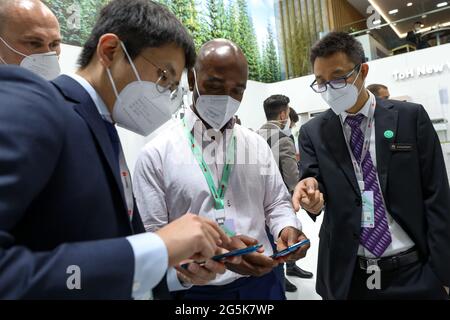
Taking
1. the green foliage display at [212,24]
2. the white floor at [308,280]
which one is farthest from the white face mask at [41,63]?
the white floor at [308,280]

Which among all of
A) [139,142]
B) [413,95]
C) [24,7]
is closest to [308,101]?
[413,95]

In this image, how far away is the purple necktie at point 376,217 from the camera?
1431 millimetres

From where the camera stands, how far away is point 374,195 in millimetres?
1478

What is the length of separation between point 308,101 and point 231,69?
26.6 feet

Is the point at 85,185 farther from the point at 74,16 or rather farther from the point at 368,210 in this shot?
the point at 74,16

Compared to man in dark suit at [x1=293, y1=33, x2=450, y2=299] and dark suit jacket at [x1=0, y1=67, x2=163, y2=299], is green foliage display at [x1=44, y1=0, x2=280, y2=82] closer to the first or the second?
man in dark suit at [x1=293, y1=33, x2=450, y2=299]

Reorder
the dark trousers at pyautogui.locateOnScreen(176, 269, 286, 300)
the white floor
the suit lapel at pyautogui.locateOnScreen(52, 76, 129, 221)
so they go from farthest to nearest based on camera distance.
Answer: the white floor, the dark trousers at pyautogui.locateOnScreen(176, 269, 286, 300), the suit lapel at pyautogui.locateOnScreen(52, 76, 129, 221)

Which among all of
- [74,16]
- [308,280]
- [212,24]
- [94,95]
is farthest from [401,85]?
[94,95]

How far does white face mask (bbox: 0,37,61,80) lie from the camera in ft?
6.04

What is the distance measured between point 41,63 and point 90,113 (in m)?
1.42

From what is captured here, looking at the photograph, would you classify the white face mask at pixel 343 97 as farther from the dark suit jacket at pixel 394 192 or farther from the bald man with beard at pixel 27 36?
the bald man with beard at pixel 27 36

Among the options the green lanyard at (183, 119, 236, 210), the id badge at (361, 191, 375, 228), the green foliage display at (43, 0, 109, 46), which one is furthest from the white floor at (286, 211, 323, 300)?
the green foliage display at (43, 0, 109, 46)

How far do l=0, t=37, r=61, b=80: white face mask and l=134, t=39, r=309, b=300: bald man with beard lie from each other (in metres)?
0.98
